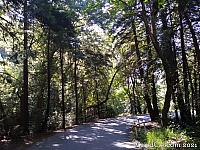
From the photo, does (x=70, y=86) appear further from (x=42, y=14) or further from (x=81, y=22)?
(x=42, y=14)

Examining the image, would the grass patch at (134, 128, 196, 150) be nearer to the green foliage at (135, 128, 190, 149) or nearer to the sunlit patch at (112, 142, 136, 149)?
the green foliage at (135, 128, 190, 149)

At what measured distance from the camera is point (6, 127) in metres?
25.3

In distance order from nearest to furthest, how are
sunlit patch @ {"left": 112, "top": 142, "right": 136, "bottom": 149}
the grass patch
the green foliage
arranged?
the grass patch < the green foliage < sunlit patch @ {"left": 112, "top": 142, "right": 136, "bottom": 149}

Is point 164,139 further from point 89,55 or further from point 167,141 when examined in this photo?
point 89,55

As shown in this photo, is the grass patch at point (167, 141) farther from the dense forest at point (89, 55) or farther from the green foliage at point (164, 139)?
the dense forest at point (89, 55)

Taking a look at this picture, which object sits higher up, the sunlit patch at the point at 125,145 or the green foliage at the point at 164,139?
the green foliage at the point at 164,139

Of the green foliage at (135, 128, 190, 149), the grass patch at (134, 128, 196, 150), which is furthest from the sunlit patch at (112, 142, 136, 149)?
the green foliage at (135, 128, 190, 149)

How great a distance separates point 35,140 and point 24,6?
7310 millimetres

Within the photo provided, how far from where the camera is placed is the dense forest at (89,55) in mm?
18828

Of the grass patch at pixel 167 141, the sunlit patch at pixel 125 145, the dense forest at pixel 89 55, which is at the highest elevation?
the dense forest at pixel 89 55

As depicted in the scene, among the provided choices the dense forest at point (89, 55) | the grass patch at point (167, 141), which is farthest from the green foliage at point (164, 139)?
the dense forest at point (89, 55)

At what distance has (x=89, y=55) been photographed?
37188 millimetres

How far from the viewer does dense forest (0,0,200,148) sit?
741 inches

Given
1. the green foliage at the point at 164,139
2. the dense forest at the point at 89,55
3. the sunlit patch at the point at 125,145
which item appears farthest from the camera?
the dense forest at the point at 89,55
